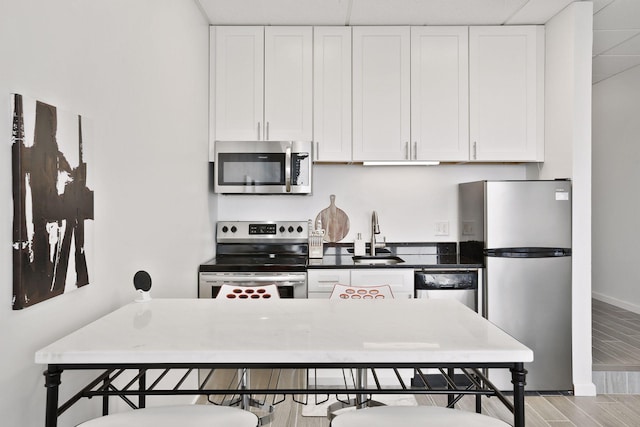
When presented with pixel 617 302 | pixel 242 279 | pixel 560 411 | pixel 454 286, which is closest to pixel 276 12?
pixel 242 279

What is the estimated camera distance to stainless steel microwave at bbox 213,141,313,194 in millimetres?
3570

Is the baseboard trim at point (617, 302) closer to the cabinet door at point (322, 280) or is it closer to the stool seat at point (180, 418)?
the cabinet door at point (322, 280)

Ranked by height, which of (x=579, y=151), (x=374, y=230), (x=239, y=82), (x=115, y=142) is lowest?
(x=374, y=230)

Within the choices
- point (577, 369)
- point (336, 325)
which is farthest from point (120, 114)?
point (577, 369)

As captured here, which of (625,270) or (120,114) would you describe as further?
(625,270)

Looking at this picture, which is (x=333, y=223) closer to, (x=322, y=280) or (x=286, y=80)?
(x=322, y=280)

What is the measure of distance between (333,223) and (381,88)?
114cm

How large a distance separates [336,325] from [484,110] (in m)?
2.59

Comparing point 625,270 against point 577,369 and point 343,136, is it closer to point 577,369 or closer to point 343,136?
point 577,369

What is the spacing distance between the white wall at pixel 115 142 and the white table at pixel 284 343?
12cm

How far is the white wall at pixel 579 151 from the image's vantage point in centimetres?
323

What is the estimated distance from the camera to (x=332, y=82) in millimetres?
3627

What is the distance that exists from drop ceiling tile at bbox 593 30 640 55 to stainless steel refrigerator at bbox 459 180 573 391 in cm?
147

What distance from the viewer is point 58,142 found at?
60.6 inches
